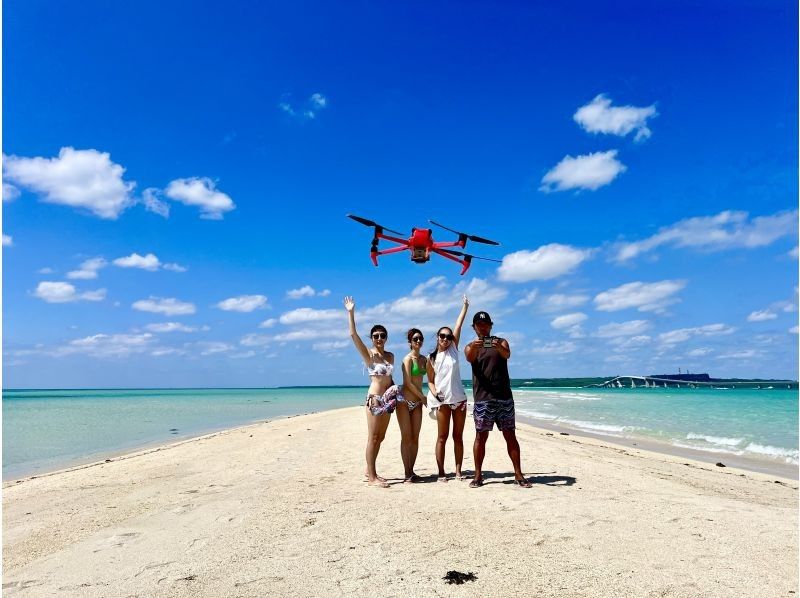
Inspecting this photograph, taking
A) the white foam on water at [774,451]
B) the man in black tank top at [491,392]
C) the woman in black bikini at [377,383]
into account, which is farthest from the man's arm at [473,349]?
the white foam on water at [774,451]

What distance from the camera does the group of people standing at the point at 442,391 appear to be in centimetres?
709

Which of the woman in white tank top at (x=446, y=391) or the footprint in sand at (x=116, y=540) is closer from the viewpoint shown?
the footprint in sand at (x=116, y=540)

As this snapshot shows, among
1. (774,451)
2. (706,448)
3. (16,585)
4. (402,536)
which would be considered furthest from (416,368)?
(774,451)

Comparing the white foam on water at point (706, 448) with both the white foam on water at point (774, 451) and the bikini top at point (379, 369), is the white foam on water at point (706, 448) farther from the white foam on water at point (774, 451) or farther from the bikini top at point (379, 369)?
the bikini top at point (379, 369)

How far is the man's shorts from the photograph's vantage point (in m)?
7.02

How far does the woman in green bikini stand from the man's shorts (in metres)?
0.82

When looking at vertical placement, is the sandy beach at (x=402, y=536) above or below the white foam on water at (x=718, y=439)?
above

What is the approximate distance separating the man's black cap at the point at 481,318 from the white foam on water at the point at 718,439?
13503 millimetres

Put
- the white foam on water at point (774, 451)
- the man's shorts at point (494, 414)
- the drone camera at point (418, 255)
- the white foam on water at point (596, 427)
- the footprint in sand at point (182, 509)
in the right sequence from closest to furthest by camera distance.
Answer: the footprint in sand at point (182, 509) < the man's shorts at point (494, 414) < the drone camera at point (418, 255) < the white foam on water at point (774, 451) < the white foam on water at point (596, 427)

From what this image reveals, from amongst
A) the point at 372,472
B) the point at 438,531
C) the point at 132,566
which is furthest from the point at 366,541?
the point at 372,472

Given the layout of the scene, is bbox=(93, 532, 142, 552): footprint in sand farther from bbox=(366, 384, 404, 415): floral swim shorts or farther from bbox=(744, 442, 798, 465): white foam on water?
bbox=(744, 442, 798, 465): white foam on water

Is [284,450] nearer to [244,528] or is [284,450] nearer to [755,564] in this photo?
[244,528]

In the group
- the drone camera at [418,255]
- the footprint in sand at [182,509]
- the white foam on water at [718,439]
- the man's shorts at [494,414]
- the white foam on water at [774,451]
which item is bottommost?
the white foam on water at [774,451]

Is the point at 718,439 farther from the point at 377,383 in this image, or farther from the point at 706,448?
the point at 377,383
